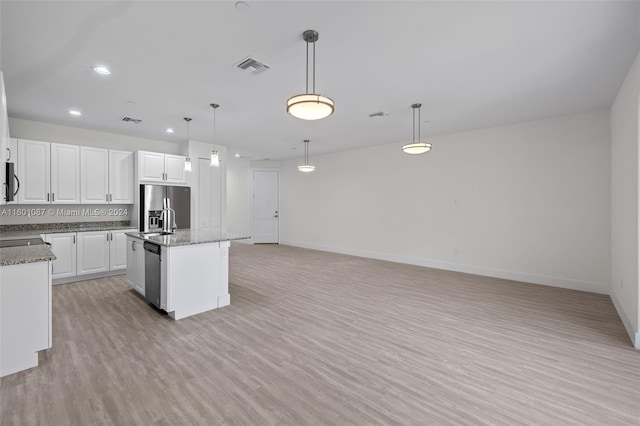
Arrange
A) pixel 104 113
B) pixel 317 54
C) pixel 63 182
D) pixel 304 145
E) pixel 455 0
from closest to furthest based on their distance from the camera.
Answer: pixel 455 0 < pixel 317 54 < pixel 104 113 < pixel 63 182 < pixel 304 145

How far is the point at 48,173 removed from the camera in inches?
192

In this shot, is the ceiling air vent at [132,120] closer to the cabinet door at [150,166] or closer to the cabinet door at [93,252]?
the cabinet door at [150,166]

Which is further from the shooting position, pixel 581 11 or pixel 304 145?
pixel 304 145

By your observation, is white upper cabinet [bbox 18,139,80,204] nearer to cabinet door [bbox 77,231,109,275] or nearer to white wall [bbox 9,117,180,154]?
white wall [bbox 9,117,180,154]

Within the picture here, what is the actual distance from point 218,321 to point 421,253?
4.87 metres

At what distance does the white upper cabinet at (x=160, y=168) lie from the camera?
5.76 m

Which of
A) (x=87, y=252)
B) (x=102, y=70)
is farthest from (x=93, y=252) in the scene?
(x=102, y=70)

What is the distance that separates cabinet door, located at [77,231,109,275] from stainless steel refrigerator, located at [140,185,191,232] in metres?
0.70

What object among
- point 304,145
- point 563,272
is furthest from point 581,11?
point 304,145

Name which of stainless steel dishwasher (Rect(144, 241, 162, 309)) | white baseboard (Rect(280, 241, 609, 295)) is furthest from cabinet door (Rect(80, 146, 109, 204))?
white baseboard (Rect(280, 241, 609, 295))

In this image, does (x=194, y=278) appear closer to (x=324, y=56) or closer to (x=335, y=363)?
(x=335, y=363)

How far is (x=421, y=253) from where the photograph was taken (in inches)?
262

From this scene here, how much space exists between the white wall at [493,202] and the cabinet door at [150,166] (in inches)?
179

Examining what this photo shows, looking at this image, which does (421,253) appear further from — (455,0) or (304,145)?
(455,0)
